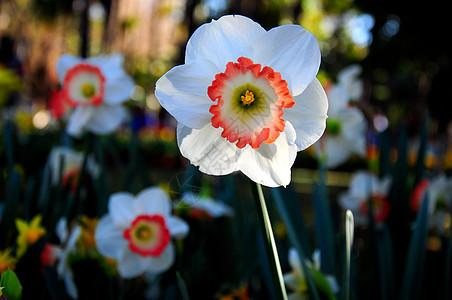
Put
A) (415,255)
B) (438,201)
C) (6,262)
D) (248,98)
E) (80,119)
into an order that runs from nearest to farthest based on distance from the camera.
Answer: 1. (248,98)
2. (6,262)
3. (415,255)
4. (80,119)
5. (438,201)

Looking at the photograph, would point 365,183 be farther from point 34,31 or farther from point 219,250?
point 34,31

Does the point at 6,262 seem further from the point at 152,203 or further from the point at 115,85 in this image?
the point at 115,85

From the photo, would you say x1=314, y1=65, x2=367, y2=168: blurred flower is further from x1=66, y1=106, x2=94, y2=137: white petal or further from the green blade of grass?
x1=66, y1=106, x2=94, y2=137: white petal

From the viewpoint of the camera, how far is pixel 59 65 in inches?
39.3

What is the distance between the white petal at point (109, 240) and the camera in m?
0.74

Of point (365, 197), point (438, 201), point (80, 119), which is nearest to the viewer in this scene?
point (80, 119)

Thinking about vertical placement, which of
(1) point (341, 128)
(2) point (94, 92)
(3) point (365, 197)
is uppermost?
(2) point (94, 92)

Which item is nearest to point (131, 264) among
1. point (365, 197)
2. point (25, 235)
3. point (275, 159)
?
point (25, 235)

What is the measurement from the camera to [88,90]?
98cm

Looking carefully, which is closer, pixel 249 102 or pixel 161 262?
pixel 249 102

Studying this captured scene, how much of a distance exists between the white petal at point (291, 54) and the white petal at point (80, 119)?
0.62 metres

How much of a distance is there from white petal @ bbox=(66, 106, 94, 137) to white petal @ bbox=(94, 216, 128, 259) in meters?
0.26

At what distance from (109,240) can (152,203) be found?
0.11 metres

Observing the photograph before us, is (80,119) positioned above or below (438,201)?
above
